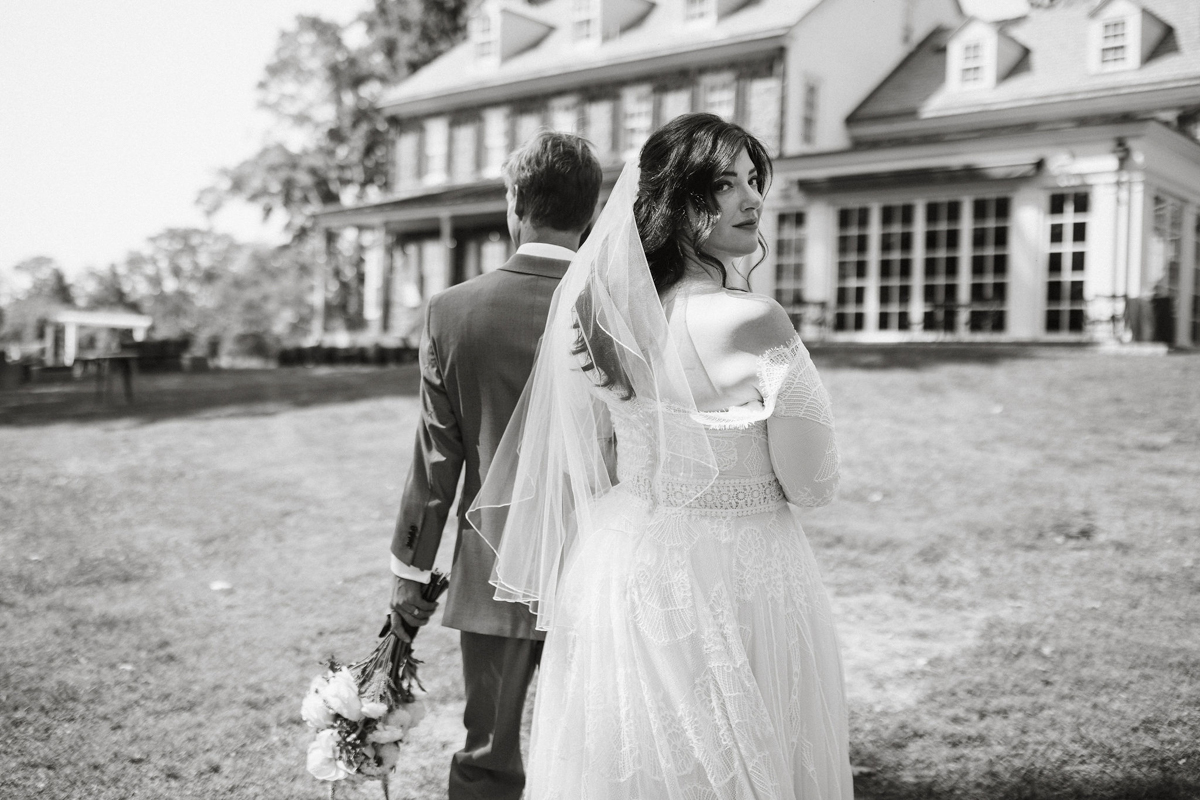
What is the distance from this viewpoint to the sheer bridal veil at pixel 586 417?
246 centimetres

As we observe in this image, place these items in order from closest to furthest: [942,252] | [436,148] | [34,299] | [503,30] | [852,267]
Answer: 1. [942,252]
2. [852,267]
3. [503,30]
4. [436,148]
5. [34,299]

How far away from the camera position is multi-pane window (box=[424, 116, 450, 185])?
87.5 ft

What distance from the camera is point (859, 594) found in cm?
577

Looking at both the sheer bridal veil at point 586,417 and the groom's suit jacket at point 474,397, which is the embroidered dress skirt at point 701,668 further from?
the groom's suit jacket at point 474,397

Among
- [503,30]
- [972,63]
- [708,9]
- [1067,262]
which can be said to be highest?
[503,30]

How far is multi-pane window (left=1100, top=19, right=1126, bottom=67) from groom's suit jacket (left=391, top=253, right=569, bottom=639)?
1912 centimetres

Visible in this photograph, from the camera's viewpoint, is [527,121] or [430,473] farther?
[527,121]

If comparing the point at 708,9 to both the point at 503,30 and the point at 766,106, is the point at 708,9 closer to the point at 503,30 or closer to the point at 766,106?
the point at 766,106

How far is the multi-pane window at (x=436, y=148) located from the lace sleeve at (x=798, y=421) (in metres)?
25.4

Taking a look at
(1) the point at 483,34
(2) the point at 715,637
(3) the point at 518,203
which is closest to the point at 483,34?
(1) the point at 483,34

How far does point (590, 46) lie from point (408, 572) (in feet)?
74.8

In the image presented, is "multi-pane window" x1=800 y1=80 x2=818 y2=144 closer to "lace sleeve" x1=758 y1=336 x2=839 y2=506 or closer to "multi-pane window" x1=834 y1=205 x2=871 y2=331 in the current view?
"multi-pane window" x1=834 y1=205 x2=871 y2=331

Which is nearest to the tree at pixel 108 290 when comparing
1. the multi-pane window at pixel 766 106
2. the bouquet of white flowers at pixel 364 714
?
the multi-pane window at pixel 766 106

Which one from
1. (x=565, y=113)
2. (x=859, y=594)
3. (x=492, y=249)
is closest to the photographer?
(x=859, y=594)
